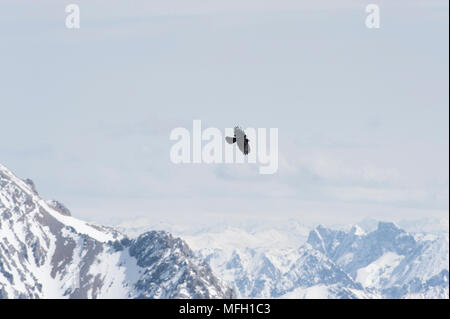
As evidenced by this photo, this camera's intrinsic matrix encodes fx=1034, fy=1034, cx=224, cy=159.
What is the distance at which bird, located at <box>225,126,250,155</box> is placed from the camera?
77.4 metres

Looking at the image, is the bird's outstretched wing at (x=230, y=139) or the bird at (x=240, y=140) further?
the bird's outstretched wing at (x=230, y=139)

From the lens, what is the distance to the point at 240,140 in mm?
80125

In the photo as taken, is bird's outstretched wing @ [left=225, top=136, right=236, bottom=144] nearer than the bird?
No

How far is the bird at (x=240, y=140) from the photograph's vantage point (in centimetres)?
7738
